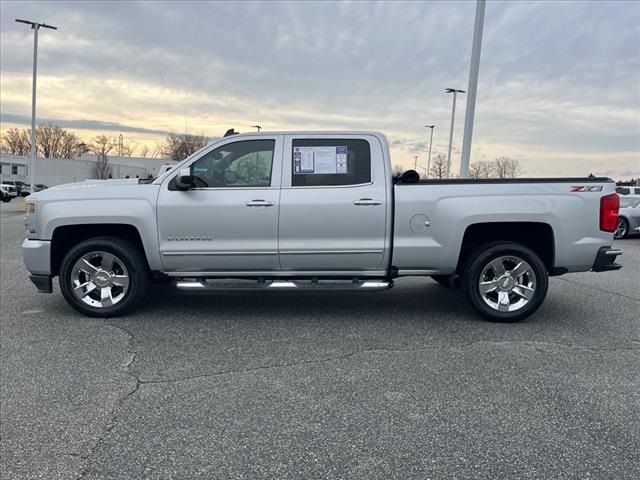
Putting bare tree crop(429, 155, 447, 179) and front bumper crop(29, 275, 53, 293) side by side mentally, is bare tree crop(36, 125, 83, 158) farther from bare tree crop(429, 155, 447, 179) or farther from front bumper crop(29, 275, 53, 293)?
→ front bumper crop(29, 275, 53, 293)

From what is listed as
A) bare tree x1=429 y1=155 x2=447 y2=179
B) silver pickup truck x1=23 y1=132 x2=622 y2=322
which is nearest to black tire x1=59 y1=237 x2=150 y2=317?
silver pickup truck x1=23 y1=132 x2=622 y2=322

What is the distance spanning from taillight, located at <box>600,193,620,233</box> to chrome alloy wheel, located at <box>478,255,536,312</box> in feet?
2.86

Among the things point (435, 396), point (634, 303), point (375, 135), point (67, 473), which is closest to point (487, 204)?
point (375, 135)

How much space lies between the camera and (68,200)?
5387 millimetres

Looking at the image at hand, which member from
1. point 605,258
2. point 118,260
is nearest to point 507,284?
point 605,258

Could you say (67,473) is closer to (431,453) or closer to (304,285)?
(431,453)

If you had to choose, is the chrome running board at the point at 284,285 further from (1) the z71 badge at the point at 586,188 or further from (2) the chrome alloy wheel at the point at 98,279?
(1) the z71 badge at the point at 586,188

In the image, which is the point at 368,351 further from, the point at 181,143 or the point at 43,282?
the point at 181,143

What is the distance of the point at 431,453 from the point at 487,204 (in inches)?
120

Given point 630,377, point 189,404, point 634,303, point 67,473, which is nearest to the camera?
point 67,473

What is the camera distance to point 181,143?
78438 millimetres

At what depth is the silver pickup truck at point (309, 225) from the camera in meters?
5.29

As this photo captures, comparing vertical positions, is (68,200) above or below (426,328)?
above

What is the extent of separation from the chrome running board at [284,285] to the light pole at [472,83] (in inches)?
334
